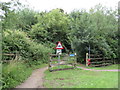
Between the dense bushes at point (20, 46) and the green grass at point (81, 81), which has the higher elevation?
the dense bushes at point (20, 46)

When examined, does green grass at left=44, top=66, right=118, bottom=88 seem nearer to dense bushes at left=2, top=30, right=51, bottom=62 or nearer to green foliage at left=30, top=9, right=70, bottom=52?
dense bushes at left=2, top=30, right=51, bottom=62

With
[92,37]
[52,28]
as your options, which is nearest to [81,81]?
[92,37]

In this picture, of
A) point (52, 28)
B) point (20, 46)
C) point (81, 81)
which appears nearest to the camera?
point (81, 81)

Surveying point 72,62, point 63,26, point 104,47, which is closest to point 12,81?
point 72,62

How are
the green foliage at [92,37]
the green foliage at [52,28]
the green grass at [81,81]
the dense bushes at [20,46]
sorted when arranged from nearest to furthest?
the green grass at [81,81]
the dense bushes at [20,46]
the green foliage at [92,37]
the green foliage at [52,28]

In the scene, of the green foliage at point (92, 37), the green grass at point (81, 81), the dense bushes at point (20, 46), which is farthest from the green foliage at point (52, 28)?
the green grass at point (81, 81)

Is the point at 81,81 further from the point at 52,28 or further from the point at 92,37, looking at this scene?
the point at 52,28

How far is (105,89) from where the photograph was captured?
5.13 meters

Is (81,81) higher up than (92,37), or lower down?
lower down

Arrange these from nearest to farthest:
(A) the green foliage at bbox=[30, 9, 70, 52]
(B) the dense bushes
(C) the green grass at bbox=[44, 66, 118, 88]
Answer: (C) the green grass at bbox=[44, 66, 118, 88] → (B) the dense bushes → (A) the green foliage at bbox=[30, 9, 70, 52]

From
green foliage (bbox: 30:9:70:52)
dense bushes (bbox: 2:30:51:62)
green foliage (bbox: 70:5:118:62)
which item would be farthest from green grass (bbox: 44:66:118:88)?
green foliage (bbox: 30:9:70:52)

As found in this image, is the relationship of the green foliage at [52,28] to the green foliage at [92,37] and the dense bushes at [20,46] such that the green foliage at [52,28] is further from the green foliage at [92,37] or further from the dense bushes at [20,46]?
the dense bushes at [20,46]

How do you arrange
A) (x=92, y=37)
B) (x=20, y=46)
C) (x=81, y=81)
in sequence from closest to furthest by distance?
(x=81, y=81) < (x=20, y=46) < (x=92, y=37)

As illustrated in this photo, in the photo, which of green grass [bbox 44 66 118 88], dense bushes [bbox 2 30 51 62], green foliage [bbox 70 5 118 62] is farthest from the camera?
green foliage [bbox 70 5 118 62]
